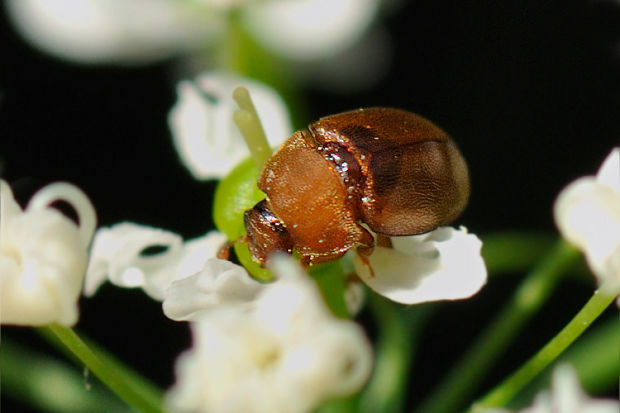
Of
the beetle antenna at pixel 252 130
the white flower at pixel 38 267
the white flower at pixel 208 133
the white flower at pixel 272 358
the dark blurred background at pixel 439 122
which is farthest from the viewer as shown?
the dark blurred background at pixel 439 122

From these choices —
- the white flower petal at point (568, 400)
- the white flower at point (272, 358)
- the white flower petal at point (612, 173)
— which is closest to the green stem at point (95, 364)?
the white flower at point (272, 358)

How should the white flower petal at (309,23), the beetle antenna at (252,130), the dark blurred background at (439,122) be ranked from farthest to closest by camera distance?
the dark blurred background at (439,122) → the white flower petal at (309,23) → the beetle antenna at (252,130)

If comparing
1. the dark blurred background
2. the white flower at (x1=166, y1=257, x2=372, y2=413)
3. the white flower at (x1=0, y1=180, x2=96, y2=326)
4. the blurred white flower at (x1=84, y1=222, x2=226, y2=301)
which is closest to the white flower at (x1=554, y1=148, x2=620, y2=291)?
the white flower at (x1=166, y1=257, x2=372, y2=413)

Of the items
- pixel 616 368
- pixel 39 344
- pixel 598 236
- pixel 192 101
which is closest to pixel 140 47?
pixel 39 344

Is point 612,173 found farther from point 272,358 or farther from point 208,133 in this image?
point 208,133

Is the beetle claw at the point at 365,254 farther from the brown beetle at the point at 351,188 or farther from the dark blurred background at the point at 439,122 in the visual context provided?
the dark blurred background at the point at 439,122

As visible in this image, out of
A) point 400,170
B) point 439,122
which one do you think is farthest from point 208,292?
point 439,122

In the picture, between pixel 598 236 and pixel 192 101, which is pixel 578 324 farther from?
pixel 192 101

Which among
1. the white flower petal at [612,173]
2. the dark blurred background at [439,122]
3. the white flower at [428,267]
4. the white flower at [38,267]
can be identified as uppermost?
the white flower petal at [612,173]
